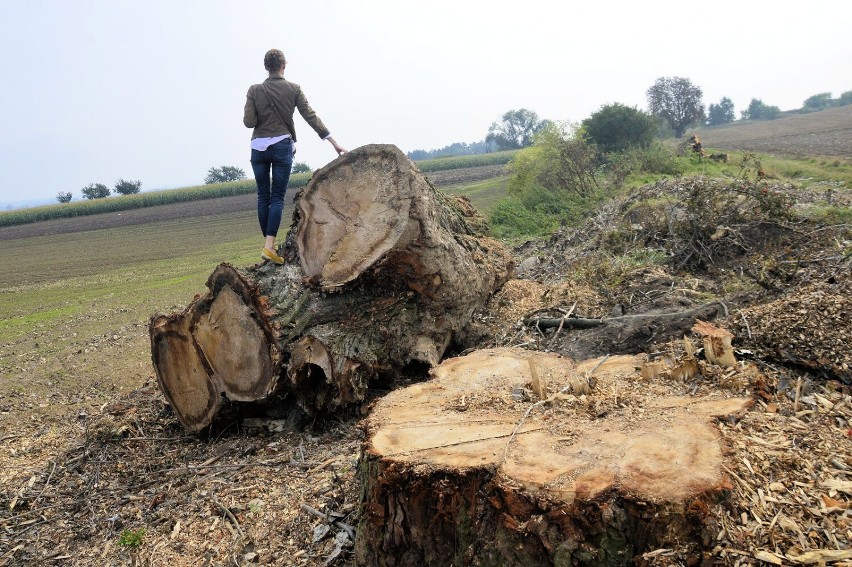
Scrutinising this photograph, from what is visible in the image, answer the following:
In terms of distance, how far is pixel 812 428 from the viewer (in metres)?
2.47

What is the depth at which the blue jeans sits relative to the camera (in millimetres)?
5203

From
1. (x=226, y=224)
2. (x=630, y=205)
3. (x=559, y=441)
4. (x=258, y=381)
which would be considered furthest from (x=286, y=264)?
(x=226, y=224)

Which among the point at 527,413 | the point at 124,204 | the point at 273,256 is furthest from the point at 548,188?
the point at 124,204

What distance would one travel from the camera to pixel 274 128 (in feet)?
17.1

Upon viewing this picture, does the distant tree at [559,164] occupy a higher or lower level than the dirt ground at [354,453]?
higher

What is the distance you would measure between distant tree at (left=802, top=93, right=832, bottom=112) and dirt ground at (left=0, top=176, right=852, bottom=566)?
304 ft

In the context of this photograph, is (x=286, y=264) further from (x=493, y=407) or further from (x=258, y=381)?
(x=493, y=407)

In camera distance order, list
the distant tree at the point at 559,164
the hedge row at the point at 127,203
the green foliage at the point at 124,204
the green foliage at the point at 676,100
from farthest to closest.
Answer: the green foliage at the point at 676,100
the hedge row at the point at 127,203
the green foliage at the point at 124,204
the distant tree at the point at 559,164

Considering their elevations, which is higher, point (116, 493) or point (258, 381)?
point (258, 381)

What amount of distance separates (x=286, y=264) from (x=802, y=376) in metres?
3.57

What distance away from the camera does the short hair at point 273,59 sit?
5238 mm

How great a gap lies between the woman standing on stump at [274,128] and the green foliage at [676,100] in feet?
144

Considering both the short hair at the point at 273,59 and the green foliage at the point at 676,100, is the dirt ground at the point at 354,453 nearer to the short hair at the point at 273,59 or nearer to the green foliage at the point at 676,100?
the short hair at the point at 273,59

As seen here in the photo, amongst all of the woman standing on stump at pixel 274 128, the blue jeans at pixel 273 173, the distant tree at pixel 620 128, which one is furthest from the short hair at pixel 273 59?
the distant tree at pixel 620 128
